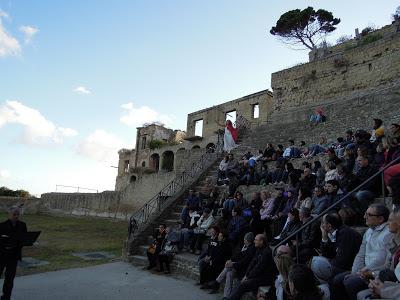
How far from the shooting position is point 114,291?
6.45 meters

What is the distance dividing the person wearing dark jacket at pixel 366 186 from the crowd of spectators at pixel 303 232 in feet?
0.05

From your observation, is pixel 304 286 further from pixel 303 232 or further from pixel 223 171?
pixel 223 171

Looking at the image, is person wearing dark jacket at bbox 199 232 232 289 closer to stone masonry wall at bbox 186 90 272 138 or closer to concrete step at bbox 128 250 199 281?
concrete step at bbox 128 250 199 281

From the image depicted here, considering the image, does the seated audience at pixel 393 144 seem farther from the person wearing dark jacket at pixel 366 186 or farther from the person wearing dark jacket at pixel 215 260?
the person wearing dark jacket at pixel 215 260

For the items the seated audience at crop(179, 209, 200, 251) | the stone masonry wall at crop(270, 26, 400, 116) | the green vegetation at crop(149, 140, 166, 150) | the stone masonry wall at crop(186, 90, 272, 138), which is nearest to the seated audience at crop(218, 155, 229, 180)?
the seated audience at crop(179, 209, 200, 251)

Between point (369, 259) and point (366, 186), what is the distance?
2.45m

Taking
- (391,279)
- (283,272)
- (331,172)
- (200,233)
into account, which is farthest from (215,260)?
(391,279)

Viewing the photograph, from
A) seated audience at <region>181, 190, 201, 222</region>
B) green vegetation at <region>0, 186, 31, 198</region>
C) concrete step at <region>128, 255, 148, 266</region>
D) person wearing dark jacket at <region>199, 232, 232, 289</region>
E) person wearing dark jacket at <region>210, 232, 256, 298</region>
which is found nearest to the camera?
person wearing dark jacket at <region>210, 232, 256, 298</region>

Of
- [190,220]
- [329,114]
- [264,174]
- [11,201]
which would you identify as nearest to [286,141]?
[329,114]

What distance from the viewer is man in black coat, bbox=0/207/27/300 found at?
5660 mm

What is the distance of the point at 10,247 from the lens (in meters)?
5.78

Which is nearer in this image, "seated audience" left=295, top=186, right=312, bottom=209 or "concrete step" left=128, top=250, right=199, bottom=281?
"seated audience" left=295, top=186, right=312, bottom=209

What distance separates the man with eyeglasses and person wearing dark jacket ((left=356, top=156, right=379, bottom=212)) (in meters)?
1.57

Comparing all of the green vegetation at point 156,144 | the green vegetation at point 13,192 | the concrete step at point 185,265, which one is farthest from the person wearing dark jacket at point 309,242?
the green vegetation at point 13,192
